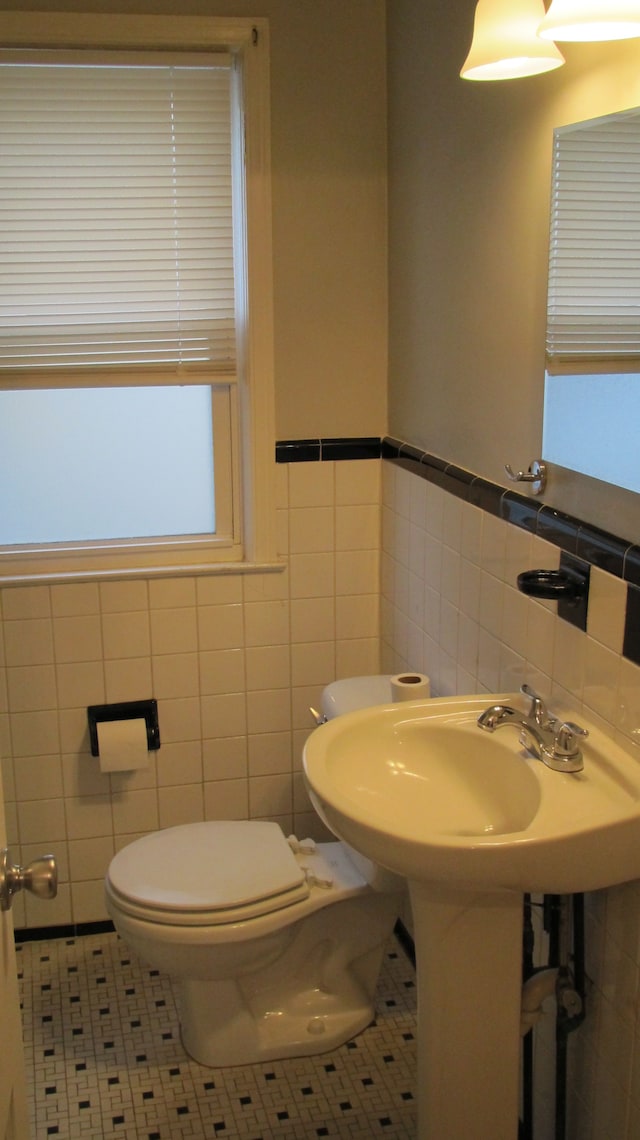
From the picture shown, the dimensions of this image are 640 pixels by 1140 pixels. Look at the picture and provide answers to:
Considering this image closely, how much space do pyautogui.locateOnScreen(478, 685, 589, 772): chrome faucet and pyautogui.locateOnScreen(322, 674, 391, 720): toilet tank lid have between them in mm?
661

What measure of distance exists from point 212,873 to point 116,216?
1.53 meters

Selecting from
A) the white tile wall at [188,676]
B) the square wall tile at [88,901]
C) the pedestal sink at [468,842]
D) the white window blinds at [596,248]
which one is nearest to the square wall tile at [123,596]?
the white tile wall at [188,676]

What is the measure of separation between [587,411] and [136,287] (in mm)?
1393

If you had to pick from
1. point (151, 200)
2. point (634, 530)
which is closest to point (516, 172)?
point (634, 530)

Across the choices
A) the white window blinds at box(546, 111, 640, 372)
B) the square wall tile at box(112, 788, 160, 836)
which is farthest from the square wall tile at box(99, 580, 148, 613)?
the white window blinds at box(546, 111, 640, 372)

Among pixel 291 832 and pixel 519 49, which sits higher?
pixel 519 49

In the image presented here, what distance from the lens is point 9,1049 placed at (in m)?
1.42

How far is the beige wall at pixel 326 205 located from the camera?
8.84 ft

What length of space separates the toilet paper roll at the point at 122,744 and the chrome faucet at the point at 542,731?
1.20 metres

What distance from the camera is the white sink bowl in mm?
1562

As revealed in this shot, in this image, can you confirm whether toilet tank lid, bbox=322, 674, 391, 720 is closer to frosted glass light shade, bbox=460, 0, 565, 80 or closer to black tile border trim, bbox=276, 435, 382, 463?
black tile border trim, bbox=276, 435, 382, 463

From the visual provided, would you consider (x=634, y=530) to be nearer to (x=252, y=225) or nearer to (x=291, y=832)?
(x=252, y=225)

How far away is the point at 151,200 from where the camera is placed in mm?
2736

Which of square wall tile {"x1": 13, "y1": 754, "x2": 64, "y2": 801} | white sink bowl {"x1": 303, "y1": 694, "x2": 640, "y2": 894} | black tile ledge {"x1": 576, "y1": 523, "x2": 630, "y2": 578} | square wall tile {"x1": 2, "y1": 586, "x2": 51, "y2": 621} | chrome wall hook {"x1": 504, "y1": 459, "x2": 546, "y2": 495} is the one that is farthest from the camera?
square wall tile {"x1": 13, "y1": 754, "x2": 64, "y2": 801}
